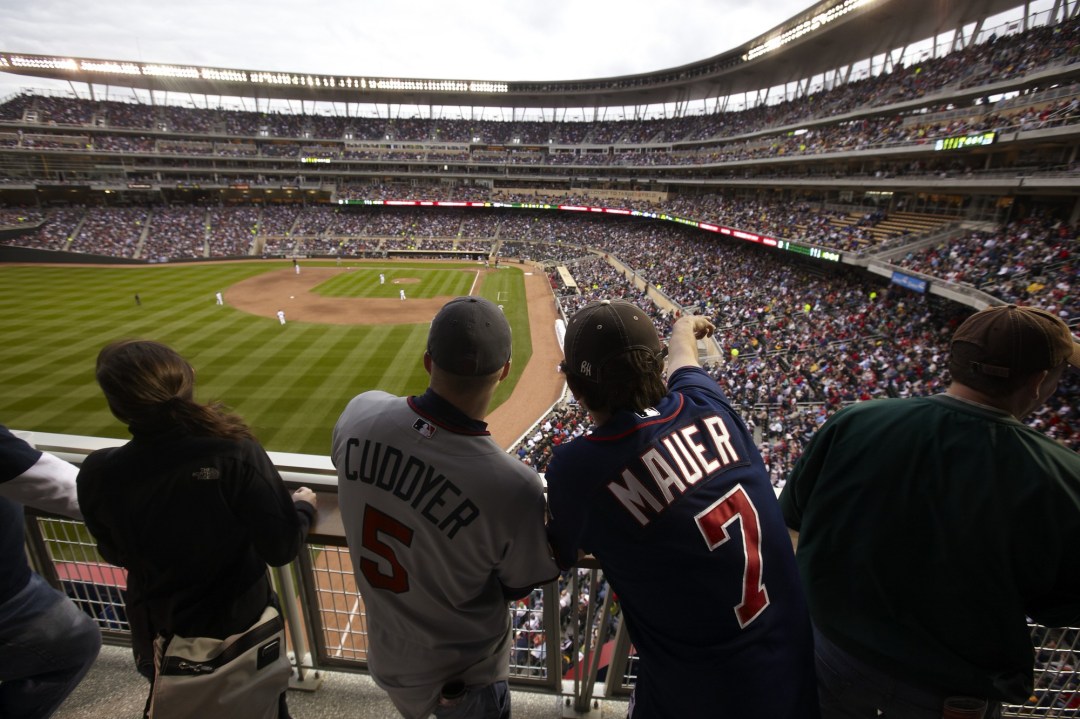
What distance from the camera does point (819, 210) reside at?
28281mm

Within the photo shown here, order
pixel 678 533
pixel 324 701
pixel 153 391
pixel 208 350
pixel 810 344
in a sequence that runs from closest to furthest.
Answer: pixel 678 533 < pixel 153 391 < pixel 324 701 < pixel 810 344 < pixel 208 350

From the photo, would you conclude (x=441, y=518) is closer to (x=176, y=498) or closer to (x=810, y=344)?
(x=176, y=498)

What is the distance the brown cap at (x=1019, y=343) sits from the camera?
5.79 ft

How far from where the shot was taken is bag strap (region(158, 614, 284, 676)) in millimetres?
2016

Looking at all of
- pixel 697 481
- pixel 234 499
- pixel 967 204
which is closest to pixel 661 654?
pixel 697 481

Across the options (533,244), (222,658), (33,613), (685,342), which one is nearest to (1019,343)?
(685,342)

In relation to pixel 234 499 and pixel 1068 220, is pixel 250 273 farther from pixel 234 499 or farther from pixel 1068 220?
pixel 1068 220

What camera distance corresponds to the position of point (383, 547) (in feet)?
6.05

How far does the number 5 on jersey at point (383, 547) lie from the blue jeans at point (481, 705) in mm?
647

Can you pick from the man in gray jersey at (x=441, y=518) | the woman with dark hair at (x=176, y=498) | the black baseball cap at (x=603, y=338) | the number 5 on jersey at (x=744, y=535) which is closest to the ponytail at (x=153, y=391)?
the woman with dark hair at (x=176, y=498)

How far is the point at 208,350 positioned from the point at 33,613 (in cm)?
2328

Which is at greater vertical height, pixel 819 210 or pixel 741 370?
pixel 819 210

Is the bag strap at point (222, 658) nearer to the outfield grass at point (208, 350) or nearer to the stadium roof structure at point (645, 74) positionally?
the outfield grass at point (208, 350)

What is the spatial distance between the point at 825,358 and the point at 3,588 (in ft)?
63.5
